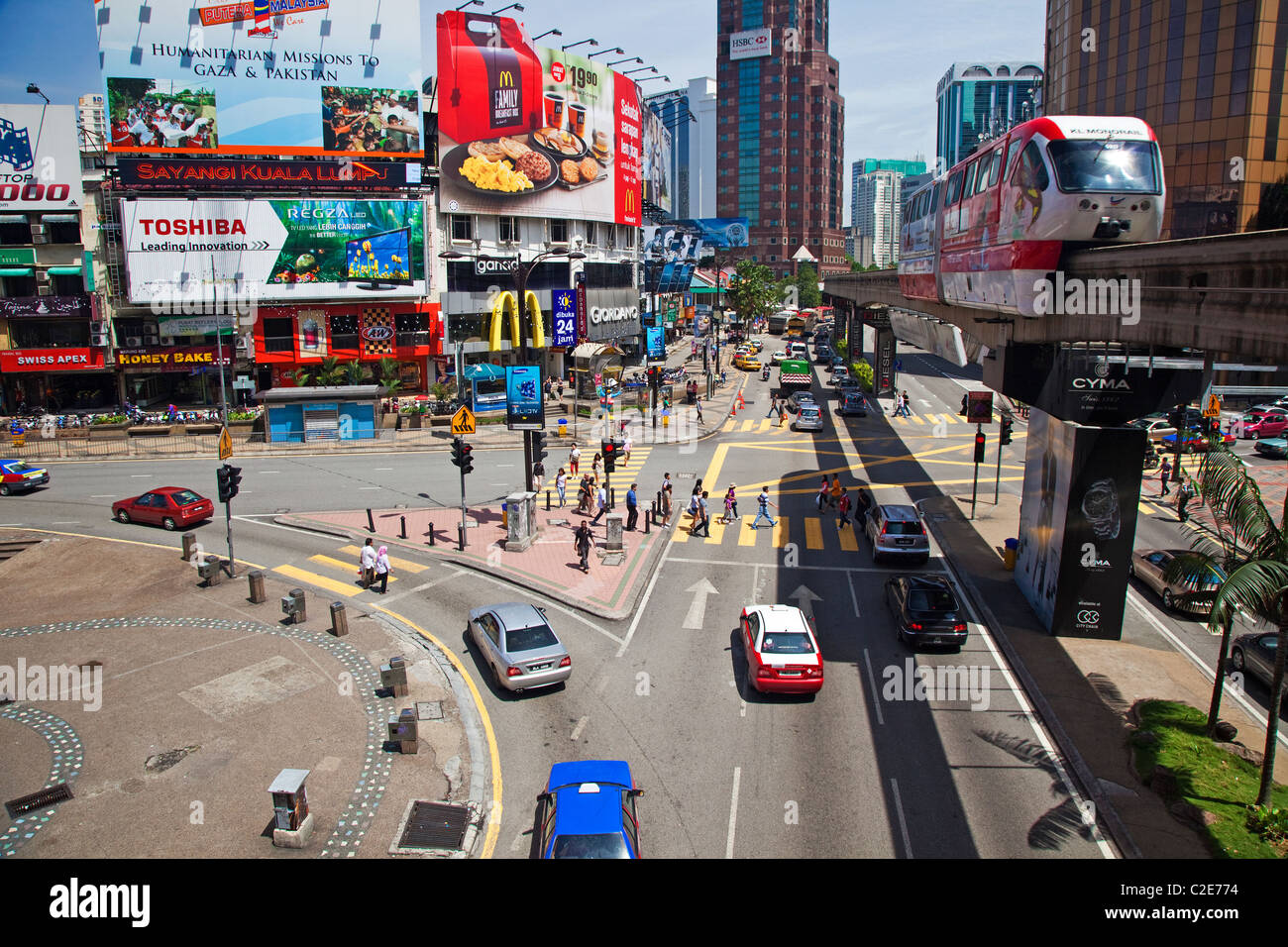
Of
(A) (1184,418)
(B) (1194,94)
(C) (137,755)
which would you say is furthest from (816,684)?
(B) (1194,94)

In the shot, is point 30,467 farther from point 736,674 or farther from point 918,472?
point 918,472

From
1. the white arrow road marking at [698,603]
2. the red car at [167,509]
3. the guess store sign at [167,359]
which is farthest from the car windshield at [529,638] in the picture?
the guess store sign at [167,359]

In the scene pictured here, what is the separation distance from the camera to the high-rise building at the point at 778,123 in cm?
17500

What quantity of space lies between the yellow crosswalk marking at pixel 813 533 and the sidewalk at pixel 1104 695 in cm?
465

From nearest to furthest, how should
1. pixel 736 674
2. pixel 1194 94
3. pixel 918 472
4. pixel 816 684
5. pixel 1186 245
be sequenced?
pixel 1186 245 < pixel 816 684 < pixel 736 674 < pixel 918 472 < pixel 1194 94

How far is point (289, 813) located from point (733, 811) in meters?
6.77

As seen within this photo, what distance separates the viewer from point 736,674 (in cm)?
1881

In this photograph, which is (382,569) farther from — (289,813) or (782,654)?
(782,654)

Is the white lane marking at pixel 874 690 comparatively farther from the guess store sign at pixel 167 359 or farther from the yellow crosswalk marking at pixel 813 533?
the guess store sign at pixel 167 359

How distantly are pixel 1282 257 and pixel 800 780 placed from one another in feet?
34.9

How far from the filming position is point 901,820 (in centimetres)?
1336

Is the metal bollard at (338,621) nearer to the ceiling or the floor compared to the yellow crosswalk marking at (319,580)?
nearer to the ceiling

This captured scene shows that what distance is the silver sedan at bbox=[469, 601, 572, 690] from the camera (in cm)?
1733

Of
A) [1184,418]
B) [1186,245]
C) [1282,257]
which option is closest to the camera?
[1282,257]
